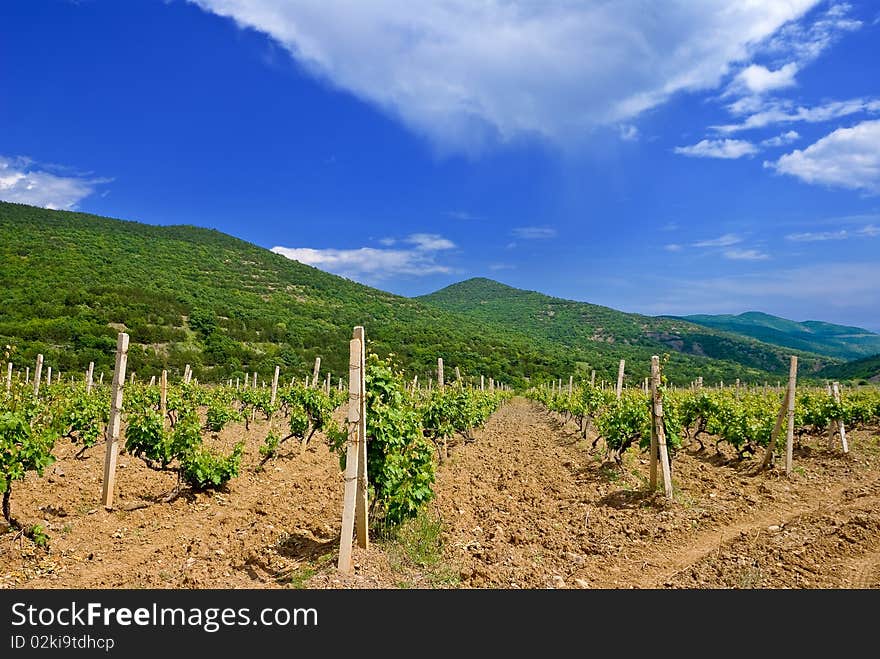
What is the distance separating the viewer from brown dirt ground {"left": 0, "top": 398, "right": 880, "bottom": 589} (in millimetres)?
5336

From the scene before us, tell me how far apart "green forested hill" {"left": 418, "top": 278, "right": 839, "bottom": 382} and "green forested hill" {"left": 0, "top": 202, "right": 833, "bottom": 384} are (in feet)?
1.74

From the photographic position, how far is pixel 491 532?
6863mm

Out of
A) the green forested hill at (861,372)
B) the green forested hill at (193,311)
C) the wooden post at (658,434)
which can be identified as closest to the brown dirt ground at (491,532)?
the wooden post at (658,434)

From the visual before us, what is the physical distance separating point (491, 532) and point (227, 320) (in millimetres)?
57976

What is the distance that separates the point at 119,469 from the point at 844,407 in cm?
1818

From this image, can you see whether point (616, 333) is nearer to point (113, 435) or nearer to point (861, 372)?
point (861, 372)

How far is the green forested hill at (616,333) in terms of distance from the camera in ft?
295

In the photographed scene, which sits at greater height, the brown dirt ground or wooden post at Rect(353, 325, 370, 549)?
wooden post at Rect(353, 325, 370, 549)

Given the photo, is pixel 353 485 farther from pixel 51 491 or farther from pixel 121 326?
pixel 121 326

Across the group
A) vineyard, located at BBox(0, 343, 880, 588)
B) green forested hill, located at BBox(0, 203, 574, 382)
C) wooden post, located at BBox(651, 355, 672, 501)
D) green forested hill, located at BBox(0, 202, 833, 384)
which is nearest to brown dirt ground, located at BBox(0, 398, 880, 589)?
vineyard, located at BBox(0, 343, 880, 588)

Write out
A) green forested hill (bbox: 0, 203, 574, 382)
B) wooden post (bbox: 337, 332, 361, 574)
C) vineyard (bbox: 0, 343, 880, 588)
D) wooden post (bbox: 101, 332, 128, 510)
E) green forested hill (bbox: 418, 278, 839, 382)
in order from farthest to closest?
green forested hill (bbox: 418, 278, 839, 382)
green forested hill (bbox: 0, 203, 574, 382)
wooden post (bbox: 101, 332, 128, 510)
vineyard (bbox: 0, 343, 880, 588)
wooden post (bbox: 337, 332, 361, 574)

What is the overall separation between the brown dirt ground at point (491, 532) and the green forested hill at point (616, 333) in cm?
6530

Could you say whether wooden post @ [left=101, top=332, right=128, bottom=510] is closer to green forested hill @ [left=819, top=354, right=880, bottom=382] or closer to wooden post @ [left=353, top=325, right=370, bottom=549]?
wooden post @ [left=353, top=325, right=370, bottom=549]

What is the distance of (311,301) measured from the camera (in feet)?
259
